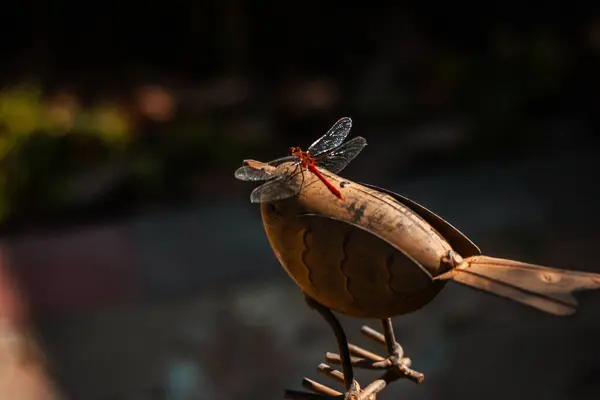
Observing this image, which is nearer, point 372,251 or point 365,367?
point 372,251

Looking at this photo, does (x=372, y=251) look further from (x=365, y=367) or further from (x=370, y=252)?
(x=365, y=367)

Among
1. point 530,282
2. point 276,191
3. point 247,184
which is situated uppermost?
point 247,184

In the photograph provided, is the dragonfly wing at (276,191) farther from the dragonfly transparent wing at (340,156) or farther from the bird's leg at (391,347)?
the bird's leg at (391,347)

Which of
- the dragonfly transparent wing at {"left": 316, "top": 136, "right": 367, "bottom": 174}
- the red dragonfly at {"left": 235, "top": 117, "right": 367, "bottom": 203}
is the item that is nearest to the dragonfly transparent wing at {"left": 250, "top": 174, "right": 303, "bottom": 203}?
the red dragonfly at {"left": 235, "top": 117, "right": 367, "bottom": 203}

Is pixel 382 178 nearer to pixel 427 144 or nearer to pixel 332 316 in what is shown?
pixel 427 144

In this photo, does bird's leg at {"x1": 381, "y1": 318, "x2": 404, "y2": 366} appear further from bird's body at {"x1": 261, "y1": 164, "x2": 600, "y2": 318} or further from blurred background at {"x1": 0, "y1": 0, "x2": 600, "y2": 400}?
blurred background at {"x1": 0, "y1": 0, "x2": 600, "y2": 400}

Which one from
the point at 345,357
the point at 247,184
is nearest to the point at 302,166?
the point at 345,357

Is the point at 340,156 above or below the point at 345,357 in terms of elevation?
above
